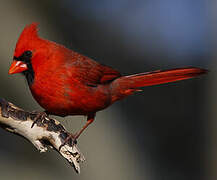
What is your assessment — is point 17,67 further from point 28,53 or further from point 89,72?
point 89,72

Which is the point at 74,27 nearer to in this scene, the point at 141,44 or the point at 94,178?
the point at 141,44

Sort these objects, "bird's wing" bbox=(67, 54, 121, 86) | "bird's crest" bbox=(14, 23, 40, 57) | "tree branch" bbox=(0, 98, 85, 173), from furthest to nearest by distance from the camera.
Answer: "bird's wing" bbox=(67, 54, 121, 86), "bird's crest" bbox=(14, 23, 40, 57), "tree branch" bbox=(0, 98, 85, 173)

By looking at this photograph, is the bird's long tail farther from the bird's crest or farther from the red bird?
the bird's crest

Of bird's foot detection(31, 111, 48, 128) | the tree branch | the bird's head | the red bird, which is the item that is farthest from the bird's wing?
the tree branch

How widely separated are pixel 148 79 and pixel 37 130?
3.64ft

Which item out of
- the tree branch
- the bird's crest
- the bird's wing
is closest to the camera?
the tree branch

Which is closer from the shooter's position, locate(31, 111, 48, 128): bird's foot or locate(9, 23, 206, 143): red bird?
locate(31, 111, 48, 128): bird's foot

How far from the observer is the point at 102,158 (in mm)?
5488

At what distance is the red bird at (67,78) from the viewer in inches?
127

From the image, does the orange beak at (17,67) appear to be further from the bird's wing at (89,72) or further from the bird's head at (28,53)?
the bird's wing at (89,72)

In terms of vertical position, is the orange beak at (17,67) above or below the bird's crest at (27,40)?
below

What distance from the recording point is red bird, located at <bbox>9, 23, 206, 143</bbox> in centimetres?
322

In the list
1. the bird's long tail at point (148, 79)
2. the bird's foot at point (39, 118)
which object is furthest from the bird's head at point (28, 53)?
the bird's long tail at point (148, 79)

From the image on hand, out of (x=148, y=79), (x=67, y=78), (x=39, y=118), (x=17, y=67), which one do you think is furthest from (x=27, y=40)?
(x=148, y=79)
